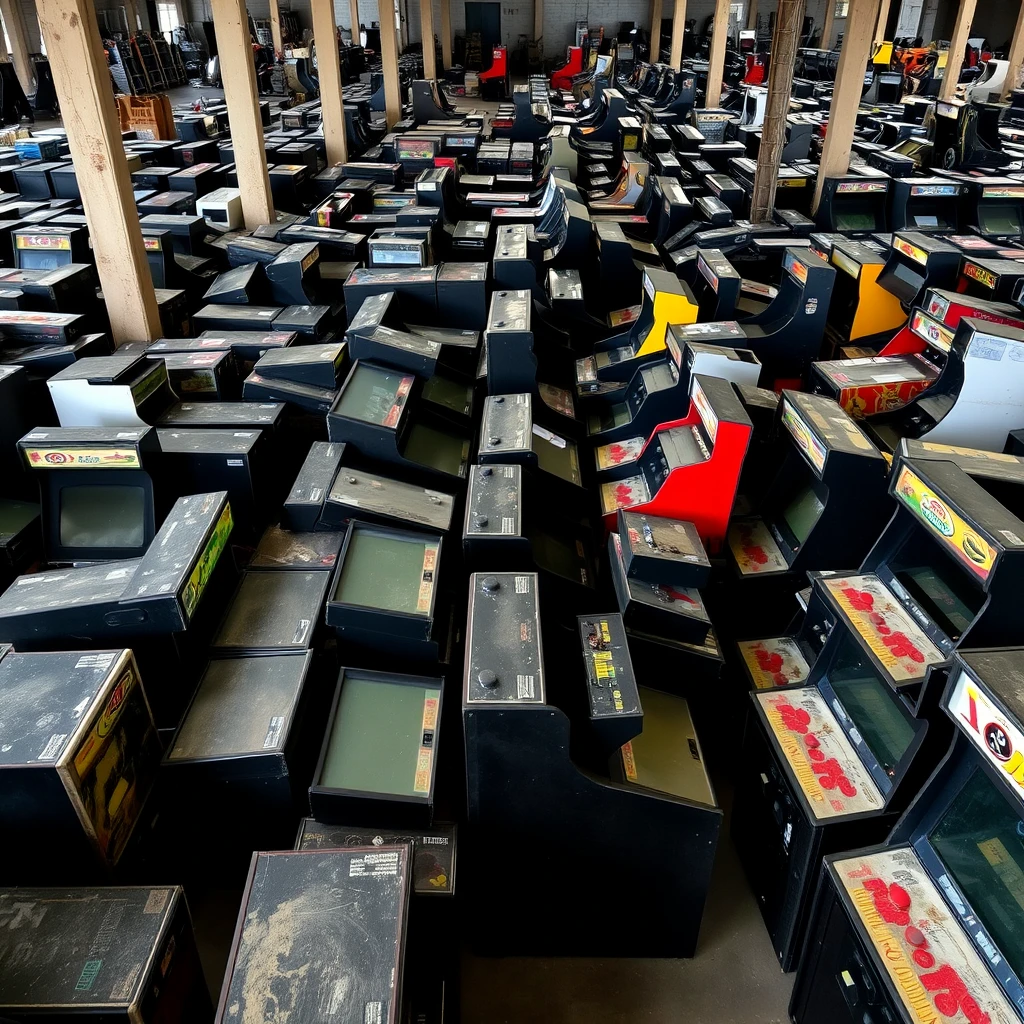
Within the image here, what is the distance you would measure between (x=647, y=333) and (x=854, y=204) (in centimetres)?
344

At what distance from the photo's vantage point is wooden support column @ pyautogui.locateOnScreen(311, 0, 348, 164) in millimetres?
9328

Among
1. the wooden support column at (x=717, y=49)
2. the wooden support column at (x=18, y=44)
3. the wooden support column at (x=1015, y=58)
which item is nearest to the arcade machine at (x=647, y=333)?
the wooden support column at (x=717, y=49)

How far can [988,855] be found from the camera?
2.08 m

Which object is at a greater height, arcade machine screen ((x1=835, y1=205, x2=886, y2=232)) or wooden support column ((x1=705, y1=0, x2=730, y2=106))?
wooden support column ((x1=705, y1=0, x2=730, y2=106))

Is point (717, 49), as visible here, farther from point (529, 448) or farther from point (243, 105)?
point (529, 448)

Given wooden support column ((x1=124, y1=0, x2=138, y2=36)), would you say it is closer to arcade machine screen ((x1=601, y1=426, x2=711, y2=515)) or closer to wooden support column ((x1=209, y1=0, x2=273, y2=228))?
wooden support column ((x1=209, y1=0, x2=273, y2=228))

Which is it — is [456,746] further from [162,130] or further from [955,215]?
[162,130]

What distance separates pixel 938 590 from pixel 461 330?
3651 millimetres

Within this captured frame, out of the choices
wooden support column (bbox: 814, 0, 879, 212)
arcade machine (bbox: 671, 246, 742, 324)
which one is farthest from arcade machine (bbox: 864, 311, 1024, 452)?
wooden support column (bbox: 814, 0, 879, 212)

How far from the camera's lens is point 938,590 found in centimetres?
274

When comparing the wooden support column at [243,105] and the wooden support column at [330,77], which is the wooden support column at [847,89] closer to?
the wooden support column at [243,105]

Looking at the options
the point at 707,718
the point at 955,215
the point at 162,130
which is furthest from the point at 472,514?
Result: the point at 162,130

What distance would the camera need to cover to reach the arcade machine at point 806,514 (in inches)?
133

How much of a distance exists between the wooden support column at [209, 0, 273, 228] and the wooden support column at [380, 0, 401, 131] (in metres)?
5.83
